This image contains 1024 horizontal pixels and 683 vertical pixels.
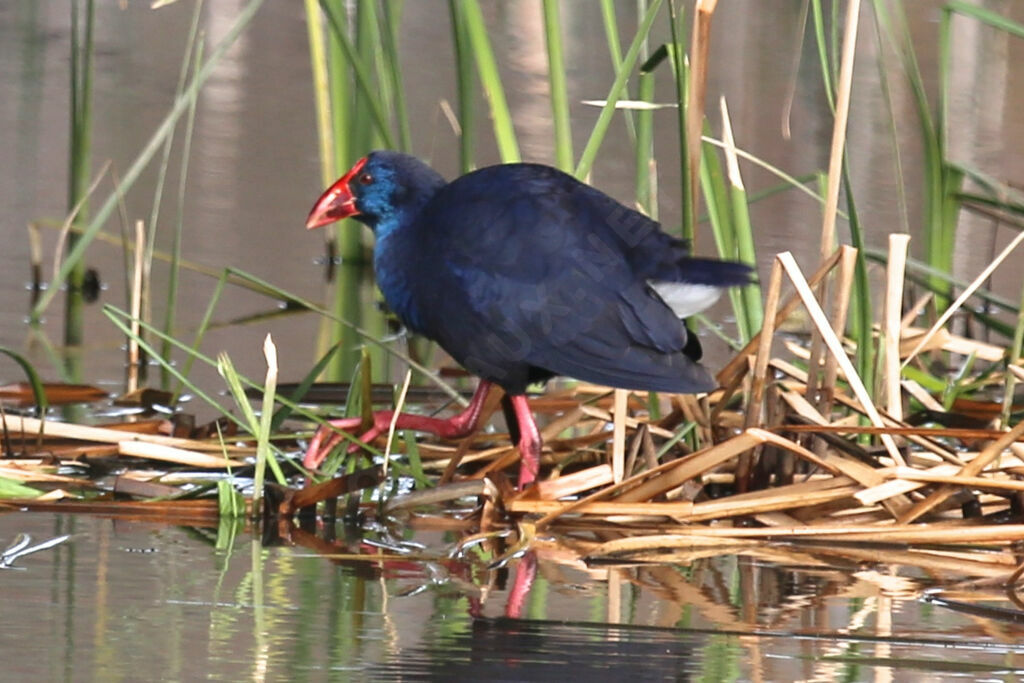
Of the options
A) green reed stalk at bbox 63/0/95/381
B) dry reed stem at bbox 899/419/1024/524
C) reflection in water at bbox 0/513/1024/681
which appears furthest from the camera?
green reed stalk at bbox 63/0/95/381

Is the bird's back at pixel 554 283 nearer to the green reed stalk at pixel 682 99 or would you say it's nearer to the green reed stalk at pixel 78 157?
the green reed stalk at pixel 682 99

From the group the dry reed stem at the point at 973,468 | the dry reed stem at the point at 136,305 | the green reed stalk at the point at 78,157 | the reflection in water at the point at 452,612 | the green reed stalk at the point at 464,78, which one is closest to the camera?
the reflection in water at the point at 452,612

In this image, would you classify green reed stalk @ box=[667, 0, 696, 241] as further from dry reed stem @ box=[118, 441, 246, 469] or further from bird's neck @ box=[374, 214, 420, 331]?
dry reed stem @ box=[118, 441, 246, 469]

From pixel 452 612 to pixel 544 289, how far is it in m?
0.57

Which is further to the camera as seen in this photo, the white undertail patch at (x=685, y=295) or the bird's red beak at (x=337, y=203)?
the bird's red beak at (x=337, y=203)

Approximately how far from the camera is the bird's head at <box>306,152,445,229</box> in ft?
7.72

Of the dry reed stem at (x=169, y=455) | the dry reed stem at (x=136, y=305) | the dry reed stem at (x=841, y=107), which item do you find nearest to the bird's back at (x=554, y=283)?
the dry reed stem at (x=841, y=107)

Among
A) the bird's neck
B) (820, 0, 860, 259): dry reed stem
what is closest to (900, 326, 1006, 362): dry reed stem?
(820, 0, 860, 259): dry reed stem

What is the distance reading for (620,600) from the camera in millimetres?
1713

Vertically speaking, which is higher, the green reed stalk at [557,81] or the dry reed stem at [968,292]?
the green reed stalk at [557,81]

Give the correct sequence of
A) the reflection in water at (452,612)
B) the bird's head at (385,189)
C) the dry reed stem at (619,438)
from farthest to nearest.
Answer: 1. the bird's head at (385,189)
2. the dry reed stem at (619,438)
3. the reflection in water at (452,612)

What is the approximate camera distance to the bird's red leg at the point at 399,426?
2221 millimetres

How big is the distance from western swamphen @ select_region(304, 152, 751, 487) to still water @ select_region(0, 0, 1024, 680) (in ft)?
0.82

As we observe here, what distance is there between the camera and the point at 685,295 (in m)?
2.10
